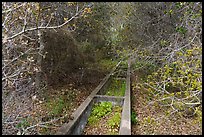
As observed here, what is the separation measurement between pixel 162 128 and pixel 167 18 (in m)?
5.71

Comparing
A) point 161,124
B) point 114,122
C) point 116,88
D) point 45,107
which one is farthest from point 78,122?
point 116,88

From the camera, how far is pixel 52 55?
383 inches

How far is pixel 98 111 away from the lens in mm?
8523

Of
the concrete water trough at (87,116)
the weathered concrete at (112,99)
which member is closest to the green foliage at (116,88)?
the concrete water trough at (87,116)

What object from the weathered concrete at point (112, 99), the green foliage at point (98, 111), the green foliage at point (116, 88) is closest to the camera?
the green foliage at point (98, 111)

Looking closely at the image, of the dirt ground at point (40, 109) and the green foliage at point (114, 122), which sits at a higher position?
the dirt ground at point (40, 109)

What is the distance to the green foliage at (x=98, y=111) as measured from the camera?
791cm

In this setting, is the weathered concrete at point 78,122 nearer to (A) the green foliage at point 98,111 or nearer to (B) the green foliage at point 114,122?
(A) the green foliage at point 98,111

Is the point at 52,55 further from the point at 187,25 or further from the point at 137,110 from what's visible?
the point at 187,25

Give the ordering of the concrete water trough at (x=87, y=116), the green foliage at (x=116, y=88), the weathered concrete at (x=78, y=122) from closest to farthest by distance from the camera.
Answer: the weathered concrete at (x=78, y=122)
the concrete water trough at (x=87, y=116)
the green foliage at (x=116, y=88)

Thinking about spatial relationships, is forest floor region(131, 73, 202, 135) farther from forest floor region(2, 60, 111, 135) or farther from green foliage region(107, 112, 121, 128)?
forest floor region(2, 60, 111, 135)

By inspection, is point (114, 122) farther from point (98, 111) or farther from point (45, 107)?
point (45, 107)

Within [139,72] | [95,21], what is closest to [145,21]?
[95,21]

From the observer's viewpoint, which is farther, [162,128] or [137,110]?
[137,110]
